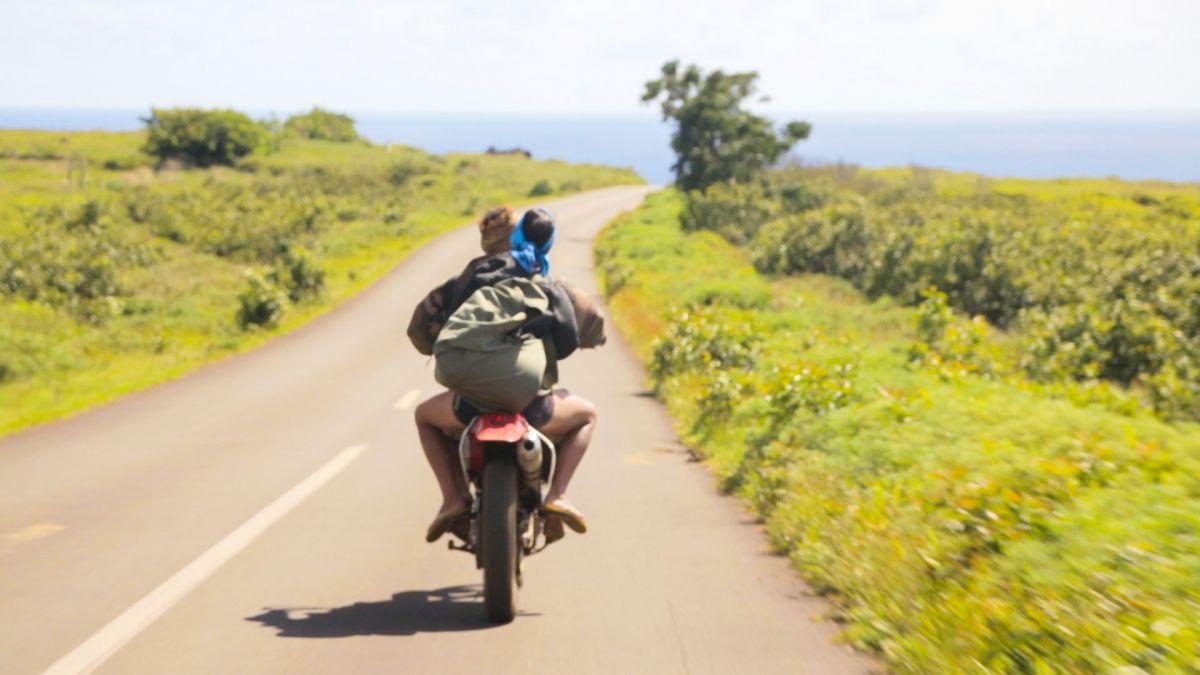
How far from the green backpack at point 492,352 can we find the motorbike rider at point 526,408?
0.19 metres

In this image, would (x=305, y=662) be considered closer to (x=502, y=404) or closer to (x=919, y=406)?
(x=502, y=404)

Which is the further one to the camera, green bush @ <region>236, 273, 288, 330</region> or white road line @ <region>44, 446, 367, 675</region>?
green bush @ <region>236, 273, 288, 330</region>

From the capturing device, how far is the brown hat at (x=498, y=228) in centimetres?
579

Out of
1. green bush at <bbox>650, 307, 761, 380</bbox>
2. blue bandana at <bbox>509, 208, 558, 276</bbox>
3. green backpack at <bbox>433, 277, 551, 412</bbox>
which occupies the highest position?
blue bandana at <bbox>509, 208, 558, 276</bbox>

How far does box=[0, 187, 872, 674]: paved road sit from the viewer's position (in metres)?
4.88

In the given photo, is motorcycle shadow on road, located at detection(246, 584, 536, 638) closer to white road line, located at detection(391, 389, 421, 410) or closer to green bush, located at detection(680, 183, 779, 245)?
white road line, located at detection(391, 389, 421, 410)

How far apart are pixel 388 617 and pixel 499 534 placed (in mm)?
756

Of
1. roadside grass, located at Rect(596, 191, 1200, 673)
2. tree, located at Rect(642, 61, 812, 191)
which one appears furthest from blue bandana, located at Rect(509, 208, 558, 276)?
tree, located at Rect(642, 61, 812, 191)

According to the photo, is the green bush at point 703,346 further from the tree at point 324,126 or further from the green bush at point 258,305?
the tree at point 324,126

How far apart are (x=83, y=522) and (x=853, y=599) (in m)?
4.96

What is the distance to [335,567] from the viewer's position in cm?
641

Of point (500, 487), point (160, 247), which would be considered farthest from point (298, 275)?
point (500, 487)

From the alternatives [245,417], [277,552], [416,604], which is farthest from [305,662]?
[245,417]

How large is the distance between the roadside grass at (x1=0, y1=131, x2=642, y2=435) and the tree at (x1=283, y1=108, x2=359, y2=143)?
26.9 m
